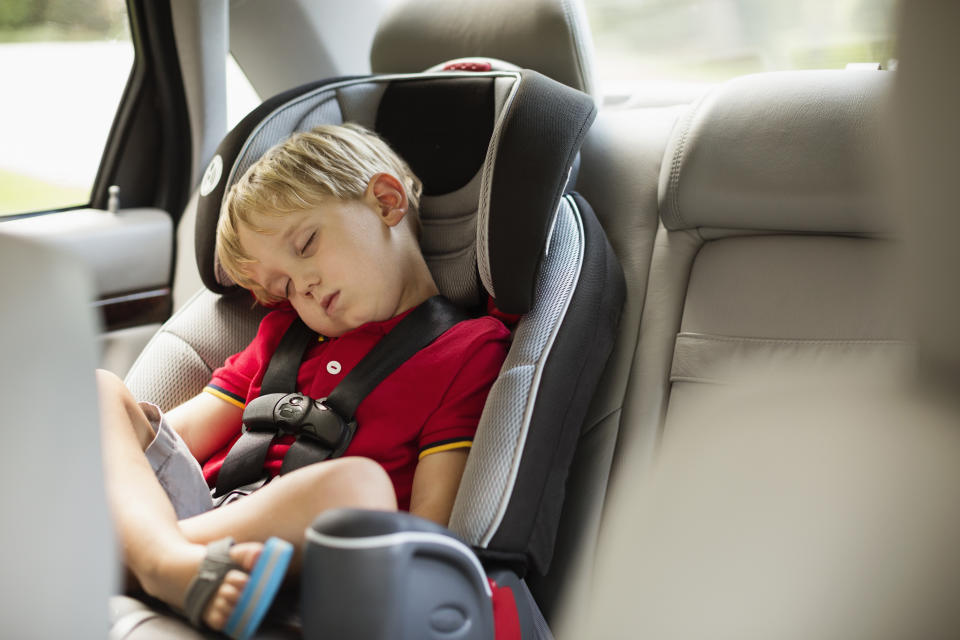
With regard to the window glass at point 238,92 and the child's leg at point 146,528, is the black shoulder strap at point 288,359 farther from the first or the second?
the window glass at point 238,92

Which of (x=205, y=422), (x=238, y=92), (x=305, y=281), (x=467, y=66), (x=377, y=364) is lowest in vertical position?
(x=205, y=422)

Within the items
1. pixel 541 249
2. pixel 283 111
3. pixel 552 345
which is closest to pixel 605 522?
pixel 552 345

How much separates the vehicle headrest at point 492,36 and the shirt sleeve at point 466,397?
54 centimetres

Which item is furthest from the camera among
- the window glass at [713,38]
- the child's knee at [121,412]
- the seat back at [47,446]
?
the window glass at [713,38]

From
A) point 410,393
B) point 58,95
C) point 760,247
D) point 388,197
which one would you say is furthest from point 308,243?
point 58,95

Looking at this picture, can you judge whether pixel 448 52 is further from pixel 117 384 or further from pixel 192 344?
pixel 117 384

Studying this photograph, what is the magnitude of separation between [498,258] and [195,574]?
1.92 feet

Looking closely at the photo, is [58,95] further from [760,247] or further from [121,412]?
[760,247]

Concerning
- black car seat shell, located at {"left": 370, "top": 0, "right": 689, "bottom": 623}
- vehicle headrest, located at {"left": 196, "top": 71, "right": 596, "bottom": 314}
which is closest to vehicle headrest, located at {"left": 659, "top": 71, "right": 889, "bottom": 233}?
black car seat shell, located at {"left": 370, "top": 0, "right": 689, "bottom": 623}

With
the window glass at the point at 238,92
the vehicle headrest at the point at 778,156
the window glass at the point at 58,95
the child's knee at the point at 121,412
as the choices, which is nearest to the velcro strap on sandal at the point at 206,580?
the child's knee at the point at 121,412

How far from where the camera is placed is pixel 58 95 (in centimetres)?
192

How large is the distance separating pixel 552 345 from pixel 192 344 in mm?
707

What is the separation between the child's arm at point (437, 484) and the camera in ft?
3.70

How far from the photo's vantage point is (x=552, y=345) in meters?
1.19
